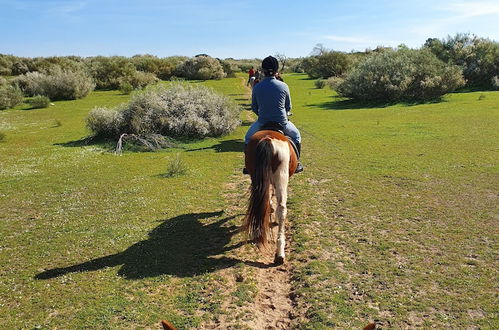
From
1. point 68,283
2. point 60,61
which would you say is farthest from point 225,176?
point 60,61

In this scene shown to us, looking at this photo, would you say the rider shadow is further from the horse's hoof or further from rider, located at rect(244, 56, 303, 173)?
rider, located at rect(244, 56, 303, 173)

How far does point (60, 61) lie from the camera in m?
46.4

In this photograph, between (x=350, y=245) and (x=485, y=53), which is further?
(x=485, y=53)

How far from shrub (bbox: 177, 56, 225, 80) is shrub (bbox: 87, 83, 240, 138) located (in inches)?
1315

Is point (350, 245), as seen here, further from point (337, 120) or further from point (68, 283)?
point (337, 120)

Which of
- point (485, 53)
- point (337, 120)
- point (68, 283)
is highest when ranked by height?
point (485, 53)

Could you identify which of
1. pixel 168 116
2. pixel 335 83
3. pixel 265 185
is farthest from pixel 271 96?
pixel 335 83

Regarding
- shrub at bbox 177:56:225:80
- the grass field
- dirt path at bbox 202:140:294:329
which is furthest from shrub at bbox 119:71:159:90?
dirt path at bbox 202:140:294:329

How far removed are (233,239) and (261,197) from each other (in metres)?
1.49

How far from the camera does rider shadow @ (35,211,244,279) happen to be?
5.85m

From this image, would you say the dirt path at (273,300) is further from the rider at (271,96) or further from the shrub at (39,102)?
the shrub at (39,102)

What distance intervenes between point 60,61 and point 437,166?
46916 mm

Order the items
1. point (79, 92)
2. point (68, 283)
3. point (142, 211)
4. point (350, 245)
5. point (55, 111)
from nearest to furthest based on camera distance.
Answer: point (68, 283), point (350, 245), point (142, 211), point (55, 111), point (79, 92)

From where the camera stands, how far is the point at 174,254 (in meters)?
6.38
